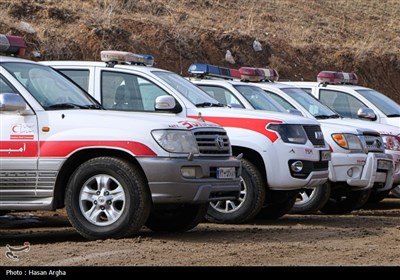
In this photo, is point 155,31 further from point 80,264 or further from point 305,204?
point 80,264

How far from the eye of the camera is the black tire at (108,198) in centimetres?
952

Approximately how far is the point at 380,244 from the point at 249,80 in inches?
239

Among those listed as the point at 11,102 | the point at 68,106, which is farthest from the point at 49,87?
the point at 11,102

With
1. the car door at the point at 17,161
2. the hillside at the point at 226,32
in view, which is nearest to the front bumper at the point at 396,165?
the car door at the point at 17,161

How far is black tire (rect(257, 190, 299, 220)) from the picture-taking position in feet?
41.1

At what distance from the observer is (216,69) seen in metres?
14.9

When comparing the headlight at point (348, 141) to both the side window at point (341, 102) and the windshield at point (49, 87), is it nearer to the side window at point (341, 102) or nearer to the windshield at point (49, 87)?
the side window at point (341, 102)

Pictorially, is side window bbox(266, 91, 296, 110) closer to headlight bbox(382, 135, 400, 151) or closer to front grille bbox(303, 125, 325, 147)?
headlight bbox(382, 135, 400, 151)

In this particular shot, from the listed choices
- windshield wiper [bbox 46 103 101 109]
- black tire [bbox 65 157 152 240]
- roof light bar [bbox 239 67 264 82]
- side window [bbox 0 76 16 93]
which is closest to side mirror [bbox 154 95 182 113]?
windshield wiper [bbox 46 103 101 109]

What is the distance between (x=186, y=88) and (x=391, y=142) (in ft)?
13.5

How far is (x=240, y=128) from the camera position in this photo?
12.0m

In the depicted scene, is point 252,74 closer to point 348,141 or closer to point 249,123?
point 348,141

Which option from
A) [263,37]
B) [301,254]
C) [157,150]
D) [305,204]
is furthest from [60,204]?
[263,37]

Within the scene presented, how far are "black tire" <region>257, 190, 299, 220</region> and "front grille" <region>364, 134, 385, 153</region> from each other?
175 centimetres
